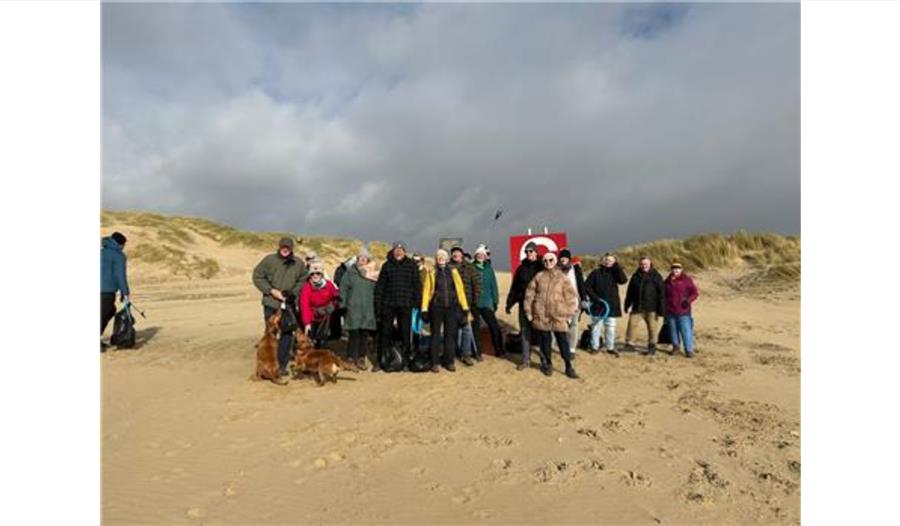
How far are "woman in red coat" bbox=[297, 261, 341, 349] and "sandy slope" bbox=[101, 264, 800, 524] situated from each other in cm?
98

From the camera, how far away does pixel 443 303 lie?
898 centimetres

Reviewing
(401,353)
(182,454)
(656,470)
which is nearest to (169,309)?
(401,353)

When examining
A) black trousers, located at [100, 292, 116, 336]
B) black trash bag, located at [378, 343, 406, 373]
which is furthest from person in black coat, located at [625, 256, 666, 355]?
black trousers, located at [100, 292, 116, 336]

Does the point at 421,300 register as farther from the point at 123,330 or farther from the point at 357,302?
the point at 123,330

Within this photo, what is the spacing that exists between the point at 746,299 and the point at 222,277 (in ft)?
84.3

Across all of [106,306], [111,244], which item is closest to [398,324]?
[106,306]

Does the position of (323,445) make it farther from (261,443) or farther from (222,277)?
(222,277)

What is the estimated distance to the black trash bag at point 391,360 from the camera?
9.10 metres

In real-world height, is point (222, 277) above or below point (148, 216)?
below

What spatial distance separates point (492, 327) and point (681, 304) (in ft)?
11.7

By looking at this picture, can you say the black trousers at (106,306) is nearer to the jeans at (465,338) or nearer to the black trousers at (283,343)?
the black trousers at (283,343)

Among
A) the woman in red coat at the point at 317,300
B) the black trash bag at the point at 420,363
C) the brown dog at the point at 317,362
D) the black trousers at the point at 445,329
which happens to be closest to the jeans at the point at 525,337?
the black trousers at the point at 445,329

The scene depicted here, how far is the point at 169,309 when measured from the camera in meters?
17.9

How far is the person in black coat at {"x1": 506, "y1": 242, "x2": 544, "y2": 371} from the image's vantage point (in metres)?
9.34
